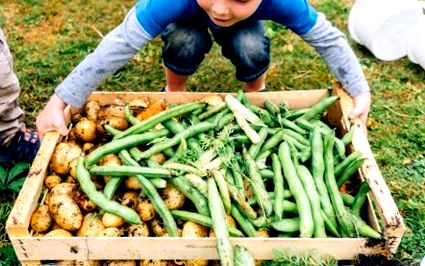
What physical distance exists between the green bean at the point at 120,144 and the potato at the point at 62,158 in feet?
0.40

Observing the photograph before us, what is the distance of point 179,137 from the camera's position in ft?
7.30

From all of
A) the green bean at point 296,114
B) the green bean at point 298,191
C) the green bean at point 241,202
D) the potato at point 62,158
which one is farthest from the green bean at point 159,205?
the green bean at point 296,114

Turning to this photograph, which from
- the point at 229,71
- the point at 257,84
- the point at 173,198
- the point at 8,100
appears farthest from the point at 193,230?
the point at 229,71

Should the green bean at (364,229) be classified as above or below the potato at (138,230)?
below

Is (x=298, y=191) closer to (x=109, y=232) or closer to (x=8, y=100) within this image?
(x=109, y=232)

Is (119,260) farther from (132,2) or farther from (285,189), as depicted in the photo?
(132,2)

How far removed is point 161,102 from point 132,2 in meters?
2.12

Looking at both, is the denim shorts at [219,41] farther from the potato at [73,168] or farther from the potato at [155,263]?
the potato at [155,263]

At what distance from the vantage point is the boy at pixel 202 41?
2342 mm

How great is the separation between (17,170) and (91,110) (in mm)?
531

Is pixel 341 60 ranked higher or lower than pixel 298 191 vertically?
higher

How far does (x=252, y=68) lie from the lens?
9.57 feet

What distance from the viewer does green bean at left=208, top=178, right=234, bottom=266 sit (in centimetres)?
186

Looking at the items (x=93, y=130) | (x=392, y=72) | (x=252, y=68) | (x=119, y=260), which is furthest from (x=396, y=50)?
(x=119, y=260)
